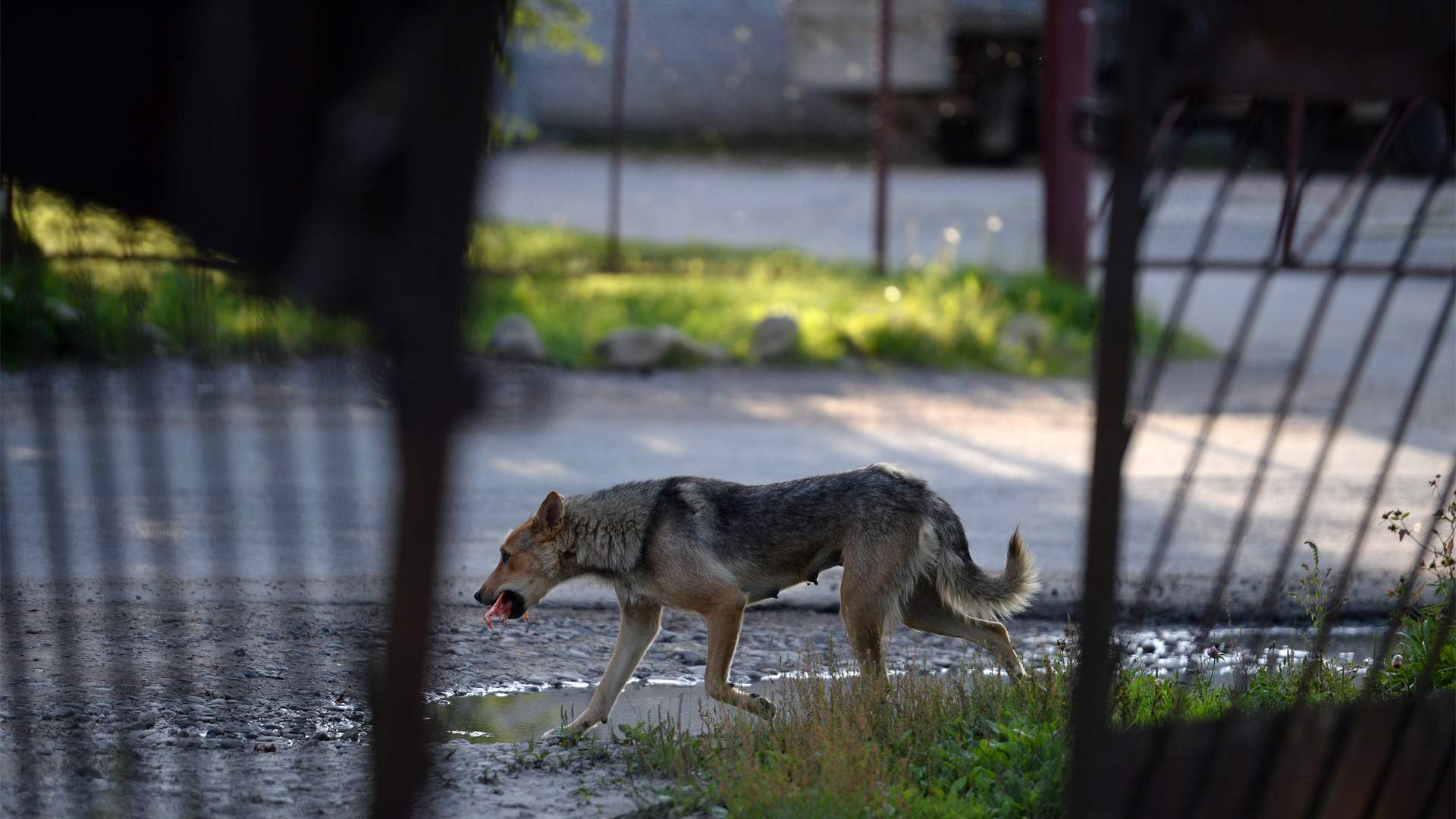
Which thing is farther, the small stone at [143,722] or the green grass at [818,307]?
the green grass at [818,307]

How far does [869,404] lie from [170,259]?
8.84m

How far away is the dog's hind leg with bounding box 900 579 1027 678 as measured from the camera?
17.4ft

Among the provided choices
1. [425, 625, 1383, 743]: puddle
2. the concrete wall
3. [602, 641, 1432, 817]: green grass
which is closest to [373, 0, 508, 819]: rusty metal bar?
[602, 641, 1432, 817]: green grass

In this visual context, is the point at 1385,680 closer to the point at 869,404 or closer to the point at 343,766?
the point at 343,766

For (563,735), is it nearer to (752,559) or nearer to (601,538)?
(601,538)

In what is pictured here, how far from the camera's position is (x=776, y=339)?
12422mm

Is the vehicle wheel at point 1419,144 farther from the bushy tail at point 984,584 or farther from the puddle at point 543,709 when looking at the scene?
the puddle at point 543,709

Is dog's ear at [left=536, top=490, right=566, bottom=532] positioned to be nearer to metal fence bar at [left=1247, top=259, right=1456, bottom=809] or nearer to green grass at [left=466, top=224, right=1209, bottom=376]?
metal fence bar at [left=1247, top=259, right=1456, bottom=809]

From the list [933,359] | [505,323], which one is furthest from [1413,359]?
[505,323]

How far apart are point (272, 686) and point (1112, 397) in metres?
3.65

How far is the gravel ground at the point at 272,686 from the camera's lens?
404 cm

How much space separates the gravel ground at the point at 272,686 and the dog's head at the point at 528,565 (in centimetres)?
33

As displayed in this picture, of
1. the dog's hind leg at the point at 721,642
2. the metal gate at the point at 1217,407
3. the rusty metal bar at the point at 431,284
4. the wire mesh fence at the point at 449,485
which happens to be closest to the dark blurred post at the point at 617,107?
the wire mesh fence at the point at 449,485

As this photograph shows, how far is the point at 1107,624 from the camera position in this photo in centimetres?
252
